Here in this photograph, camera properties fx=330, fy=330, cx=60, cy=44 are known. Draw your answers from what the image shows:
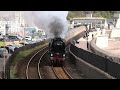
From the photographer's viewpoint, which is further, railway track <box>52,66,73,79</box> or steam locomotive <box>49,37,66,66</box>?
steam locomotive <box>49,37,66,66</box>

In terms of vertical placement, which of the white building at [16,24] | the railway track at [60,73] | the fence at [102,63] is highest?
the white building at [16,24]

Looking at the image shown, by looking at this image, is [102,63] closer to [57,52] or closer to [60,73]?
[60,73]

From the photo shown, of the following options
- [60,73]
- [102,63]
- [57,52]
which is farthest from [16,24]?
[102,63]

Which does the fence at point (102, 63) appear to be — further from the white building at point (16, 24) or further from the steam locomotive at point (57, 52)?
the white building at point (16, 24)

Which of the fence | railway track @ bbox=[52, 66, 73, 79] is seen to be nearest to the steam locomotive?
railway track @ bbox=[52, 66, 73, 79]

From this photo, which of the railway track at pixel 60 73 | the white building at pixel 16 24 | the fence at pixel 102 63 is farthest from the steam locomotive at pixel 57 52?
the white building at pixel 16 24

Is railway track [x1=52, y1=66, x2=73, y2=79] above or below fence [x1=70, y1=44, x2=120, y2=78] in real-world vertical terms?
below

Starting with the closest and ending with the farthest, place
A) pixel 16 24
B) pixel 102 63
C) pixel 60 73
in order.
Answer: pixel 102 63, pixel 60 73, pixel 16 24

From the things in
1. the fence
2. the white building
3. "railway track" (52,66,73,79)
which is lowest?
"railway track" (52,66,73,79)

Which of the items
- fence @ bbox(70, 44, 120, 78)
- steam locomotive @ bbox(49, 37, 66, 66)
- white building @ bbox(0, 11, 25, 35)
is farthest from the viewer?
white building @ bbox(0, 11, 25, 35)

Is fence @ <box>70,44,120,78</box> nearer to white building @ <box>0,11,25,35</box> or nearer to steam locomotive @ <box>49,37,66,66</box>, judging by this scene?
steam locomotive @ <box>49,37,66,66</box>

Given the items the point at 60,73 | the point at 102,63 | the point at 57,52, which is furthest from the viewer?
the point at 57,52

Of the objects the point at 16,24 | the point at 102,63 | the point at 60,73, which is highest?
the point at 16,24
